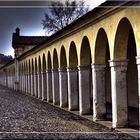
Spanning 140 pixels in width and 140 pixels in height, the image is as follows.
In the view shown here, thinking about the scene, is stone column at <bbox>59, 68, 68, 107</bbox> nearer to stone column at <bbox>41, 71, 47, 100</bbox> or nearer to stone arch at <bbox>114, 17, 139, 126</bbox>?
stone arch at <bbox>114, 17, 139, 126</bbox>

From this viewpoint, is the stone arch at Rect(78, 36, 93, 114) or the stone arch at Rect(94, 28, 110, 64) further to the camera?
the stone arch at Rect(78, 36, 93, 114)

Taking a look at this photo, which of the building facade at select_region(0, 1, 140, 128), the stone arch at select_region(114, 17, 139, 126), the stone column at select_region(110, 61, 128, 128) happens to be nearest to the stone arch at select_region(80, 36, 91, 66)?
the building facade at select_region(0, 1, 140, 128)

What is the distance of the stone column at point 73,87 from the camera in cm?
1994

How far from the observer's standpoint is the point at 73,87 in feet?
65.8

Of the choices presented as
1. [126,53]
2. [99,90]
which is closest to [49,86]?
[99,90]

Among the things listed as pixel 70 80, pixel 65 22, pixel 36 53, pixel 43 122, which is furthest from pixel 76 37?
pixel 65 22

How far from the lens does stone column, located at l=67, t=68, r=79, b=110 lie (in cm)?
1994

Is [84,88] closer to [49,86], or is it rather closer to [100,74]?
[100,74]

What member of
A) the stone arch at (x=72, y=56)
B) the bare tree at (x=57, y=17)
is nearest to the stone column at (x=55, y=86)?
the stone arch at (x=72, y=56)

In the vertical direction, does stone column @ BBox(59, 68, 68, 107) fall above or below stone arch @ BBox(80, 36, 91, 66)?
below

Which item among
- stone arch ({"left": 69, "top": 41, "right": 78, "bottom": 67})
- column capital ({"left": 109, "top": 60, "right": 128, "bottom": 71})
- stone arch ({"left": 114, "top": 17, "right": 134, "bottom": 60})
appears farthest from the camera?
stone arch ({"left": 69, "top": 41, "right": 78, "bottom": 67})

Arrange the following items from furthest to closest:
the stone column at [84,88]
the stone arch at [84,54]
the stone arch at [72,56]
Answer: the stone arch at [72,56] → the stone column at [84,88] → the stone arch at [84,54]

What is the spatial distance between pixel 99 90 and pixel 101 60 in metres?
1.17

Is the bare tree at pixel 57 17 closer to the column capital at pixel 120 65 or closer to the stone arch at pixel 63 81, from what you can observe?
the stone arch at pixel 63 81
